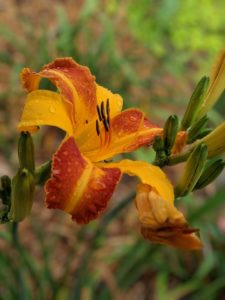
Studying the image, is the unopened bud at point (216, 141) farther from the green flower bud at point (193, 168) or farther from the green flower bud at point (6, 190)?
the green flower bud at point (6, 190)

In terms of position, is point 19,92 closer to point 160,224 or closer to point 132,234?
point 132,234

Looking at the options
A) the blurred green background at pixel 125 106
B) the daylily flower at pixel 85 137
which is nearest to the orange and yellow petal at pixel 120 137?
the daylily flower at pixel 85 137

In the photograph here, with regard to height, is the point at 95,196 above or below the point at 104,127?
below

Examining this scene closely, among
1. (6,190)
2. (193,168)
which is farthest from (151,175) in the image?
(6,190)

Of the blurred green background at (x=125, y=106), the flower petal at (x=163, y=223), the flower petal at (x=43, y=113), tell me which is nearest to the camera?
the flower petal at (x=163, y=223)

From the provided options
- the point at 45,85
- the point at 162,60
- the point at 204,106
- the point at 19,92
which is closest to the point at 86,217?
the point at 204,106

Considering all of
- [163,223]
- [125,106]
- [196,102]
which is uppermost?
[125,106]

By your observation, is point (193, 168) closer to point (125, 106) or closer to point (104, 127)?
point (104, 127)
